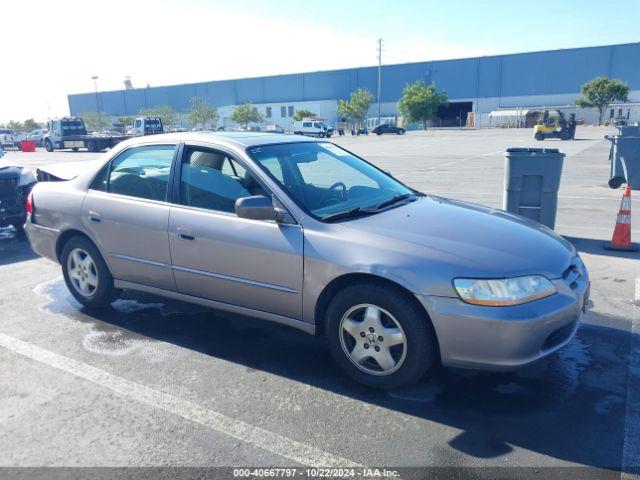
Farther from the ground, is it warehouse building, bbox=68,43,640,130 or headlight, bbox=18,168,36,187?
warehouse building, bbox=68,43,640,130

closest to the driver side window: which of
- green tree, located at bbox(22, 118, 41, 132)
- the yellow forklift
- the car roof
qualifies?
the car roof

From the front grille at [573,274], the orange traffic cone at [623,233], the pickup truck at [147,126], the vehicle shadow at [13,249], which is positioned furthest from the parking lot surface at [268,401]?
the pickup truck at [147,126]

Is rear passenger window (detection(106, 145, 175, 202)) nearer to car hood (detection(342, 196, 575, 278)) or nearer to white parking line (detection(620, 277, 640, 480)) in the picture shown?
car hood (detection(342, 196, 575, 278))

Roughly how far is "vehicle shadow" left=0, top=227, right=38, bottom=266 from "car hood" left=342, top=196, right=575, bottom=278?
5624mm

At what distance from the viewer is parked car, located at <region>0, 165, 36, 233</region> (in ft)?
25.9

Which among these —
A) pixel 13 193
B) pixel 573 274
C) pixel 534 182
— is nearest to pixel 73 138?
pixel 13 193

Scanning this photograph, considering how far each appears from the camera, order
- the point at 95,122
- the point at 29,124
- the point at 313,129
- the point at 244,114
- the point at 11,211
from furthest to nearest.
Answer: the point at 29,124 < the point at 95,122 < the point at 244,114 < the point at 313,129 < the point at 11,211

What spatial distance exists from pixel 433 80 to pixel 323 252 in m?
86.1

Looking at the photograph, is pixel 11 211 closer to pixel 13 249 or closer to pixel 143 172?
pixel 13 249

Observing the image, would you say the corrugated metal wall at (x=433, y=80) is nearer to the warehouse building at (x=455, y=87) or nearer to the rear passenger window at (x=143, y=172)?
the warehouse building at (x=455, y=87)

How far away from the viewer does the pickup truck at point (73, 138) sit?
3241 cm

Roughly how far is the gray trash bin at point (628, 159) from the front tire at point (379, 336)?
409 inches

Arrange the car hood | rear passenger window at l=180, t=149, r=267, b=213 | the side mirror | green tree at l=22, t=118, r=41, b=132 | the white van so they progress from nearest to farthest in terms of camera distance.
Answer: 1. the car hood
2. the side mirror
3. rear passenger window at l=180, t=149, r=267, b=213
4. the white van
5. green tree at l=22, t=118, r=41, b=132

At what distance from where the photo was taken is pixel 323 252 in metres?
3.44
